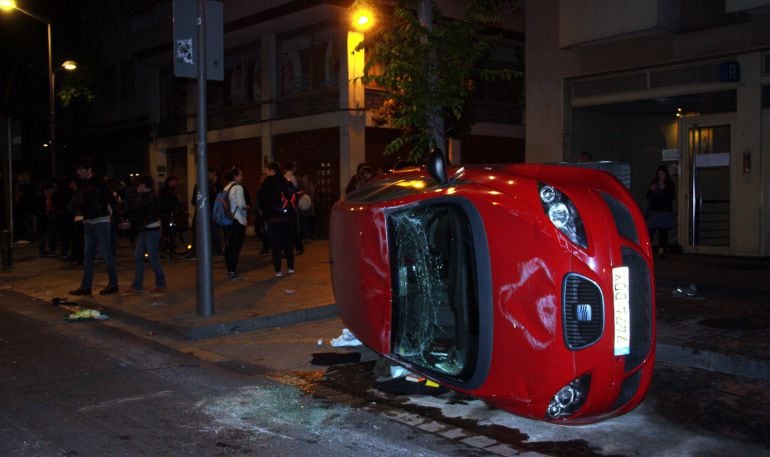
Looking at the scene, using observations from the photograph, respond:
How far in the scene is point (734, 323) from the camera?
7.46 metres

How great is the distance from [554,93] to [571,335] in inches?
448

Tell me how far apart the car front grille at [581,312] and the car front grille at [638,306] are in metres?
0.28

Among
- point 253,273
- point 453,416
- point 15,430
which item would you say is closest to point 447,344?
point 453,416

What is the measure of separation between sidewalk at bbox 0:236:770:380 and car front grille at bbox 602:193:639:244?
238 centimetres

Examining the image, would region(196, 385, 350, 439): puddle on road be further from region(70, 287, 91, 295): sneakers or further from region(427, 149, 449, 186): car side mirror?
region(70, 287, 91, 295): sneakers

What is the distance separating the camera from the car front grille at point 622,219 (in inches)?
179

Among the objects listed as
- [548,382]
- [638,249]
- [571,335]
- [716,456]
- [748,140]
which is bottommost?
[716,456]

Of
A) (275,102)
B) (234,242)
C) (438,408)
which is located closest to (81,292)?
(234,242)

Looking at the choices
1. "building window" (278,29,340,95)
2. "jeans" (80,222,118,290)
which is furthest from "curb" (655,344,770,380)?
"building window" (278,29,340,95)

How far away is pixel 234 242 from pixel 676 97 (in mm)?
8337

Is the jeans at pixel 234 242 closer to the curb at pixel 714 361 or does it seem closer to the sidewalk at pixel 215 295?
the sidewalk at pixel 215 295

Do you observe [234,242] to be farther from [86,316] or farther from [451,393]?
[451,393]

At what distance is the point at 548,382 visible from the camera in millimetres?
4277

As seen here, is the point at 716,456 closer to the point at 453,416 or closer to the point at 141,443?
the point at 453,416
